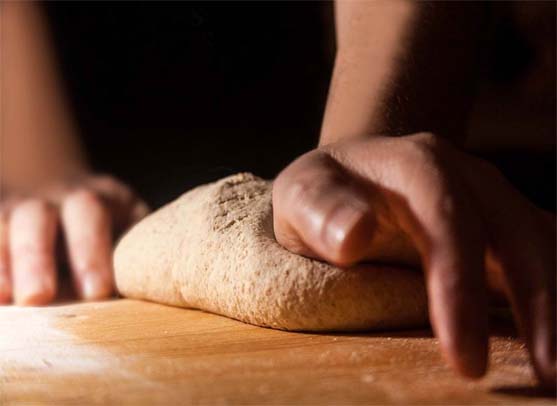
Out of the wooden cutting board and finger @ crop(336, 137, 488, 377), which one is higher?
finger @ crop(336, 137, 488, 377)

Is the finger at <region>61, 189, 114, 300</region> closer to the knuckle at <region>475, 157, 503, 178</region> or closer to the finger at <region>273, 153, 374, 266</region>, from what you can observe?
the finger at <region>273, 153, 374, 266</region>

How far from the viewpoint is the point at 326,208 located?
0.56 meters

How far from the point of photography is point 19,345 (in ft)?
2.47

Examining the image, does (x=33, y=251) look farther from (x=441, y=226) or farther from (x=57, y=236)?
(x=441, y=226)

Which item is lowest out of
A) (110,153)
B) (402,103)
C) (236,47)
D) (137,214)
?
(137,214)

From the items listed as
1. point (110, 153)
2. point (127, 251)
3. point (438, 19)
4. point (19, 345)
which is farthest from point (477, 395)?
point (110, 153)

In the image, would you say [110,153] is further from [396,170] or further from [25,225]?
[396,170]

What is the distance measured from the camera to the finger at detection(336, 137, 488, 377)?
20.0 inches

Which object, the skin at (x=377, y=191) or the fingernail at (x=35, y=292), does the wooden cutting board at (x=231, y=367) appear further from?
the fingernail at (x=35, y=292)

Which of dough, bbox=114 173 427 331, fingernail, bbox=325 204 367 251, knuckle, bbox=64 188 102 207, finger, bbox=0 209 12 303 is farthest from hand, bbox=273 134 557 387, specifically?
knuckle, bbox=64 188 102 207

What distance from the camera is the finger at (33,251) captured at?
111cm

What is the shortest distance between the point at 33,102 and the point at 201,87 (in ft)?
2.56

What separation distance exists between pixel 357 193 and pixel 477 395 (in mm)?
177

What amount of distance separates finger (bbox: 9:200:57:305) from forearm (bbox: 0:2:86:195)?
1.18ft
